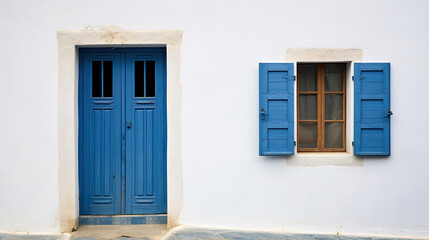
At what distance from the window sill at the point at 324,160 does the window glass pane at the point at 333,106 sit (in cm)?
55

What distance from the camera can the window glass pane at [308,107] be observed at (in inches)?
227

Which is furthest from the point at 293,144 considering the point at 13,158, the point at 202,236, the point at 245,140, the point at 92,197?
the point at 13,158

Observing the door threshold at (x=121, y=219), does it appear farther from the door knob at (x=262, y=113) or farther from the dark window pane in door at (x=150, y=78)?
the door knob at (x=262, y=113)

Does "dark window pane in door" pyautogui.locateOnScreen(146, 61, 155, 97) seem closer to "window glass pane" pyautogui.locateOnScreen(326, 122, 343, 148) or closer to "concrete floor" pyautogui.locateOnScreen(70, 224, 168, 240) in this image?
"concrete floor" pyautogui.locateOnScreen(70, 224, 168, 240)

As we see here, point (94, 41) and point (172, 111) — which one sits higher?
point (94, 41)

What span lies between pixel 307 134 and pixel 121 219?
271 cm

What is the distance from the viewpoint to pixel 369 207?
5543 millimetres

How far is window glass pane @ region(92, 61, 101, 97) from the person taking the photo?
228 inches

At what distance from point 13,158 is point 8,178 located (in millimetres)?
262

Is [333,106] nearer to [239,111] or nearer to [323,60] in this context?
[323,60]

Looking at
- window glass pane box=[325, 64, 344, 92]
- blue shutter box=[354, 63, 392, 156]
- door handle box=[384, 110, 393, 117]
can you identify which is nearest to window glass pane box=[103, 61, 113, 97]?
window glass pane box=[325, 64, 344, 92]

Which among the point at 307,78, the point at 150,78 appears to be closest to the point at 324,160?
the point at 307,78

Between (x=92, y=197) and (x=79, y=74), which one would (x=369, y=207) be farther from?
(x=79, y=74)

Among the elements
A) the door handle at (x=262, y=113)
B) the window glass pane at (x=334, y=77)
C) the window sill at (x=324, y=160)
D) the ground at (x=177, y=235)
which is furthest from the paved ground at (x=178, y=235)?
the window glass pane at (x=334, y=77)
